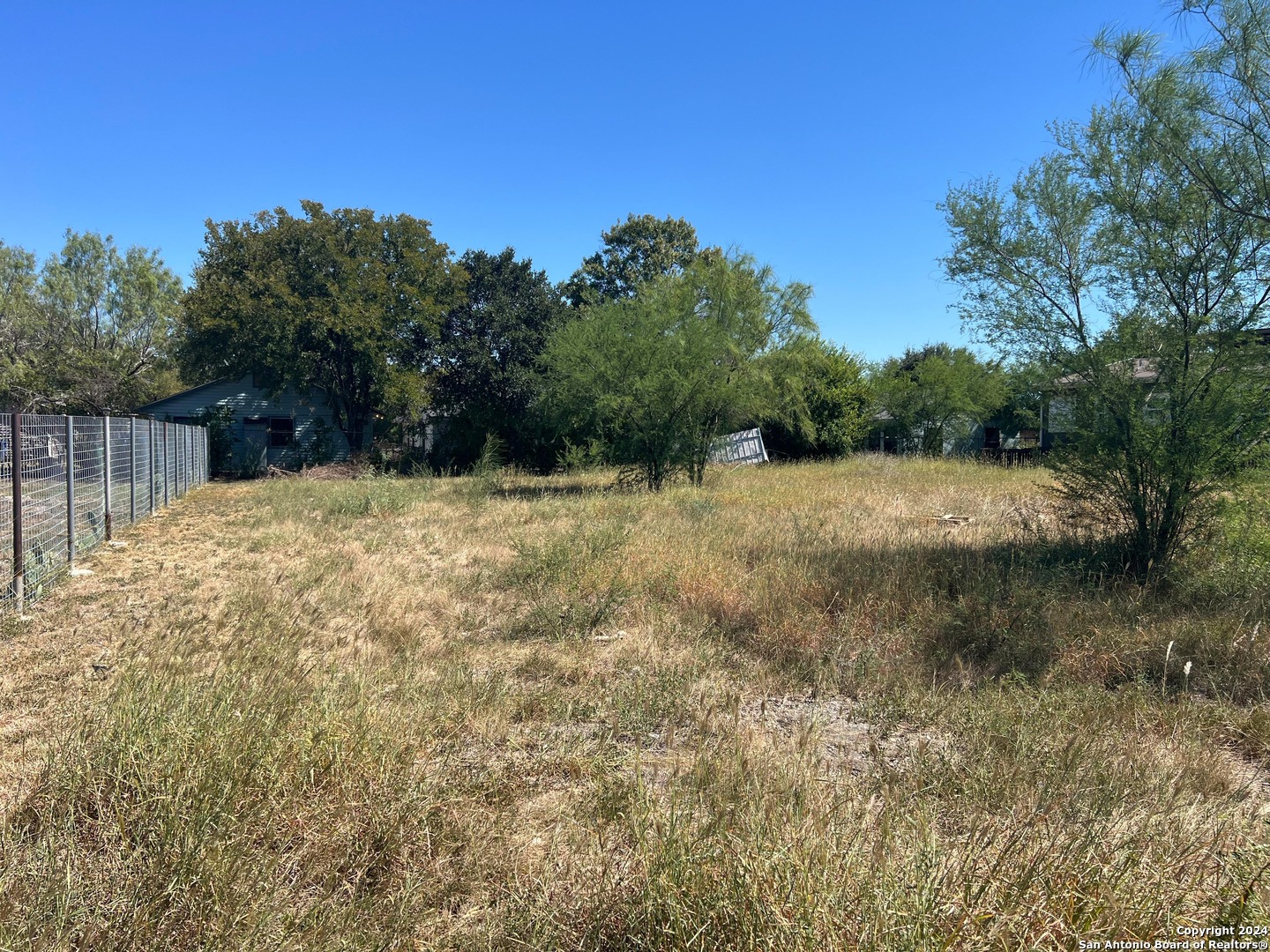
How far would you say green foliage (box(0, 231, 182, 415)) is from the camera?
1118 inches

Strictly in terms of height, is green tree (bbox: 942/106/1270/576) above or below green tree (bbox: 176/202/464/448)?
below

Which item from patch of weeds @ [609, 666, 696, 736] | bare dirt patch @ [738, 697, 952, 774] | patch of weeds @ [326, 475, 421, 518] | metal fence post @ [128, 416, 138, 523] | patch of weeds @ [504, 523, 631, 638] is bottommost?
bare dirt patch @ [738, 697, 952, 774]

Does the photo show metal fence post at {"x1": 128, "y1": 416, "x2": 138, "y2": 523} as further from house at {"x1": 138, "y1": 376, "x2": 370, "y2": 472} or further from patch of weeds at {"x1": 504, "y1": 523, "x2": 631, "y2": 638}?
house at {"x1": 138, "y1": 376, "x2": 370, "y2": 472}

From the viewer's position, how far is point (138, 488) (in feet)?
36.5

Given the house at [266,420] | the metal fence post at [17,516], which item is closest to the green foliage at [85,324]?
the house at [266,420]

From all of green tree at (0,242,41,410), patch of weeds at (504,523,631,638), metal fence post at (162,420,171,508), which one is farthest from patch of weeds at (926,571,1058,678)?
green tree at (0,242,41,410)

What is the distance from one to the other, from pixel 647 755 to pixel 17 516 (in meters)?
5.77

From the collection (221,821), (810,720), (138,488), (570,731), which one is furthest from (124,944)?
(138,488)

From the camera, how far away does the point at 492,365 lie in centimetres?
2623

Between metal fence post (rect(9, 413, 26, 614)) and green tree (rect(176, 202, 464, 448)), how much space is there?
18.7 m

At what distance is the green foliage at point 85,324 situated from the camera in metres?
28.4

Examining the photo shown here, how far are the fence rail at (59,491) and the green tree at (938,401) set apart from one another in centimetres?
2801

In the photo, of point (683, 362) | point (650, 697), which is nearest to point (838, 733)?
point (650, 697)

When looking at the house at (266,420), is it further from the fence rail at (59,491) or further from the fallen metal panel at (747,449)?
the fence rail at (59,491)
